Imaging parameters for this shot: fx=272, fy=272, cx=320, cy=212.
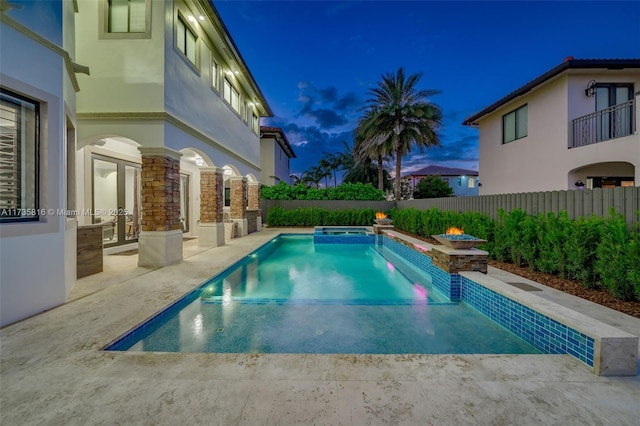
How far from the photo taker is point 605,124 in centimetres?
965

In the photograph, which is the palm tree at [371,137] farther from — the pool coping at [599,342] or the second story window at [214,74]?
the pool coping at [599,342]

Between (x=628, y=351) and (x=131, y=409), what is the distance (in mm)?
4079

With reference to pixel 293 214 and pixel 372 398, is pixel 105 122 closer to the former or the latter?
pixel 372 398

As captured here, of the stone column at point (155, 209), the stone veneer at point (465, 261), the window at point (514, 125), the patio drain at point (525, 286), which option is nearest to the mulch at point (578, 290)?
the patio drain at point (525, 286)

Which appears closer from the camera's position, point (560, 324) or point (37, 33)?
point (560, 324)

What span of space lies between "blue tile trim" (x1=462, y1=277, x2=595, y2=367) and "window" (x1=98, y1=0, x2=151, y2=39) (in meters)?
8.97

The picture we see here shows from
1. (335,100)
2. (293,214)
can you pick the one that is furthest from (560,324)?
(335,100)

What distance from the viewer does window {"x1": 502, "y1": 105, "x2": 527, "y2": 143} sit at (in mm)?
12211

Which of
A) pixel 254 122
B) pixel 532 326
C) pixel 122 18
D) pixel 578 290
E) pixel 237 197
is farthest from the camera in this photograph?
pixel 254 122

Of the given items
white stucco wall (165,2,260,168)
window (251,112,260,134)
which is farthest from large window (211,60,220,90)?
window (251,112,260,134)

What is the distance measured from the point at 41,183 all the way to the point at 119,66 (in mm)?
4094

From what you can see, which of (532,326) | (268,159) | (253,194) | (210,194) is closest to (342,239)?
(210,194)

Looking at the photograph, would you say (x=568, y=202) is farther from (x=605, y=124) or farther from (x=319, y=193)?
(x=319, y=193)

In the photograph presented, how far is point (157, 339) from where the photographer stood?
136 inches
